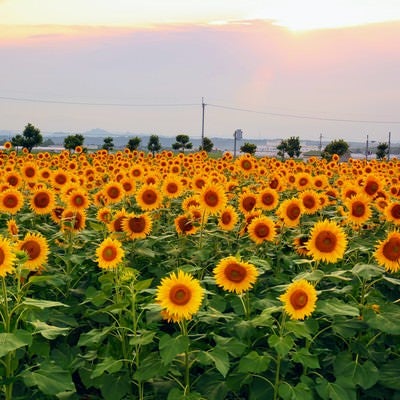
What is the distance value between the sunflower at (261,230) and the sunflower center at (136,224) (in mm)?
1005

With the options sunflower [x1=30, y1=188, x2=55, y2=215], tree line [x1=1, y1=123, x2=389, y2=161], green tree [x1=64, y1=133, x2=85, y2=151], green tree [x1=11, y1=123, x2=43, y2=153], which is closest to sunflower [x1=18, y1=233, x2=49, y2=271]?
sunflower [x1=30, y1=188, x2=55, y2=215]

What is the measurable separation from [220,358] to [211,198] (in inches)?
106

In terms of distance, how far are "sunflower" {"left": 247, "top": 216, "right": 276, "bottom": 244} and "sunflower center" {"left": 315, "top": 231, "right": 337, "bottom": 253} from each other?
3.33 ft

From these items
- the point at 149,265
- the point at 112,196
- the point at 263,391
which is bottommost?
the point at 263,391

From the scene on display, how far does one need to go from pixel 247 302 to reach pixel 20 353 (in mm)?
1615

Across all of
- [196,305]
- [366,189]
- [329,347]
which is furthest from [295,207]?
[196,305]

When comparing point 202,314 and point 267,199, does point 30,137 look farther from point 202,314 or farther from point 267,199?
point 202,314

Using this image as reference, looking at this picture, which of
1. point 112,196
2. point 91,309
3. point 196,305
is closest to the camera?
point 196,305

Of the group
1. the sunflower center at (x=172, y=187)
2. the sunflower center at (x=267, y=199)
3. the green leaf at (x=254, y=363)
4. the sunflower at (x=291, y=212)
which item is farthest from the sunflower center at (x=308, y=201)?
the green leaf at (x=254, y=363)

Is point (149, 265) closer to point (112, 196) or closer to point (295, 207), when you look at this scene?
point (295, 207)

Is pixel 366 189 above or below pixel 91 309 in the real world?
above

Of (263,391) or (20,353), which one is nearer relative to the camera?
(263,391)

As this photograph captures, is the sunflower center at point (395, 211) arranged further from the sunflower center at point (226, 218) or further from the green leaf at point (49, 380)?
the green leaf at point (49, 380)

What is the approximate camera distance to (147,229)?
585 centimetres
